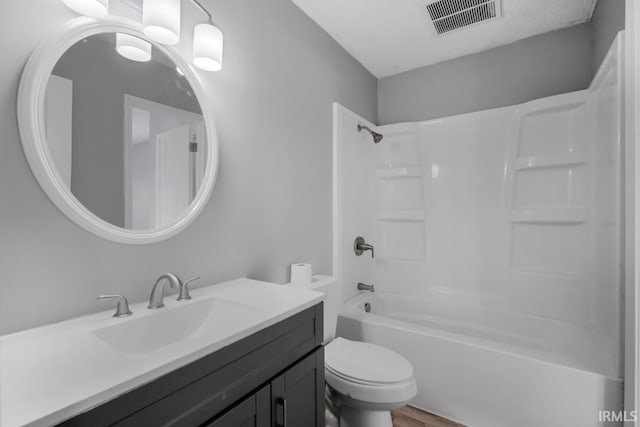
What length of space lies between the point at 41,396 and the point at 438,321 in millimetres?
2429

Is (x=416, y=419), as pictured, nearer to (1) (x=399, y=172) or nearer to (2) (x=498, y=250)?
(2) (x=498, y=250)

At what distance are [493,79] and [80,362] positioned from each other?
9.52 ft

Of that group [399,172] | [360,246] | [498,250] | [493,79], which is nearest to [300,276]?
[360,246]

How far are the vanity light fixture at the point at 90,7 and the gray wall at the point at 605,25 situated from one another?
84.6 inches

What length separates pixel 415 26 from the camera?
2.05m

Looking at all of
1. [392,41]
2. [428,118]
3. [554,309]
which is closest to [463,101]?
[428,118]

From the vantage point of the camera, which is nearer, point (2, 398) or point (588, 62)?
point (2, 398)

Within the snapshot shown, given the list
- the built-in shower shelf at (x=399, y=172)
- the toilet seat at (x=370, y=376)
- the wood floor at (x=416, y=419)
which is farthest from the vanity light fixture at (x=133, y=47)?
the wood floor at (x=416, y=419)

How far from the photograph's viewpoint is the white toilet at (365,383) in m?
1.30

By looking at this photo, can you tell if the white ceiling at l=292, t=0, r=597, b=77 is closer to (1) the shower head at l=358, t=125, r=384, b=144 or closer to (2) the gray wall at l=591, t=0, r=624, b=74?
(2) the gray wall at l=591, t=0, r=624, b=74

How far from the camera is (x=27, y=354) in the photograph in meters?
0.68

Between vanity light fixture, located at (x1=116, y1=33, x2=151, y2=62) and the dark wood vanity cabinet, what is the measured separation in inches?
40.3

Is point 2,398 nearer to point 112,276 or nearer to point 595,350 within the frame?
point 112,276

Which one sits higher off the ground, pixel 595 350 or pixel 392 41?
pixel 392 41
